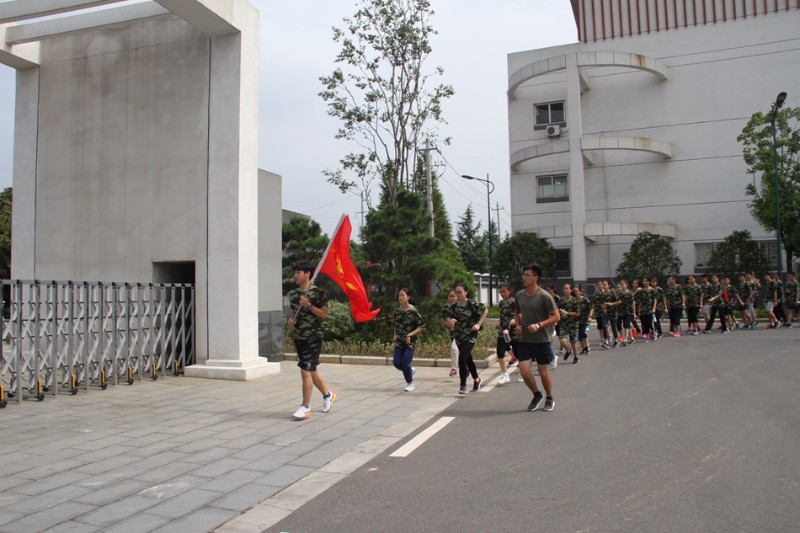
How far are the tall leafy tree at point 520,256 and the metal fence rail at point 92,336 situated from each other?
68.8 ft

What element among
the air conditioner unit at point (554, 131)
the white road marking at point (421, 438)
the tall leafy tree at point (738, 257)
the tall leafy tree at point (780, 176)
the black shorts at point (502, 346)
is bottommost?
the white road marking at point (421, 438)

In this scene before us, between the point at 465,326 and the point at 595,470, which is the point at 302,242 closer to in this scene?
the point at 465,326

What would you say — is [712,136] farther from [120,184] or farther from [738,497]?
[738,497]

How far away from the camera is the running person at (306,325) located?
24.1 ft

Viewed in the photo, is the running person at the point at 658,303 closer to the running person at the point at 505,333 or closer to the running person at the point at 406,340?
the running person at the point at 505,333

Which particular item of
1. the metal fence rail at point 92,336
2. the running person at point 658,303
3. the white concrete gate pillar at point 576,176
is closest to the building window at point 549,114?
the white concrete gate pillar at point 576,176

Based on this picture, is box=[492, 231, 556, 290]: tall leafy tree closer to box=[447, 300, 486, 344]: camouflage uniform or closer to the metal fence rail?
the metal fence rail

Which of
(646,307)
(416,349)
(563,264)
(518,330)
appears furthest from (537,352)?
(563,264)

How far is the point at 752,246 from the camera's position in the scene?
1059 inches

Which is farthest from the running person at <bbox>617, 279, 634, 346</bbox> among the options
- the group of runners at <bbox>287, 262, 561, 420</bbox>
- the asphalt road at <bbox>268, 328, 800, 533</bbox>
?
the group of runners at <bbox>287, 262, 561, 420</bbox>

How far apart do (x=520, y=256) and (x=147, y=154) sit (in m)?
21.4

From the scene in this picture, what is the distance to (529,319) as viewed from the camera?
7.66 meters

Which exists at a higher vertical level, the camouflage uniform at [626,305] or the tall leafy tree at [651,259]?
the tall leafy tree at [651,259]

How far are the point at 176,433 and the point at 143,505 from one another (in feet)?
7.73
